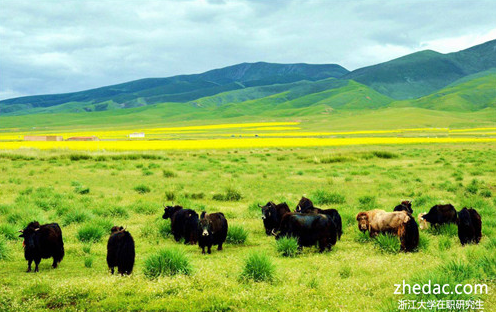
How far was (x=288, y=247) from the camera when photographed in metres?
10.2

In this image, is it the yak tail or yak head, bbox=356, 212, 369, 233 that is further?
yak head, bbox=356, 212, 369, 233

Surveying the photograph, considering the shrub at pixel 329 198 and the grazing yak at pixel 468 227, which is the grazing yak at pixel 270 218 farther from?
the shrub at pixel 329 198

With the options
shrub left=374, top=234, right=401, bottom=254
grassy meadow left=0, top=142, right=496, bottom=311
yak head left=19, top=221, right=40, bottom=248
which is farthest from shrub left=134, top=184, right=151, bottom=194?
shrub left=374, top=234, right=401, bottom=254

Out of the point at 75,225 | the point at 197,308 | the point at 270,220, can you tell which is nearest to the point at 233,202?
the point at 270,220

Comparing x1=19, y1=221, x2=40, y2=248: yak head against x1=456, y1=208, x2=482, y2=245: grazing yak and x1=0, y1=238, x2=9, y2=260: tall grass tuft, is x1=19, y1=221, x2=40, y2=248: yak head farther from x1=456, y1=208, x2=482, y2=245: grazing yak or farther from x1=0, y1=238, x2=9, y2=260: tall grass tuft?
x1=456, y1=208, x2=482, y2=245: grazing yak

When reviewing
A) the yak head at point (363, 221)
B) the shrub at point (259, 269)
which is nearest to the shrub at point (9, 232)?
the shrub at point (259, 269)

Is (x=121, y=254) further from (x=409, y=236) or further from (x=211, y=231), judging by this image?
(x=409, y=236)

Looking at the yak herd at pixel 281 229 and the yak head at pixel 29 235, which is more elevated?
the yak head at pixel 29 235

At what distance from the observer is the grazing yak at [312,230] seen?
33.9 feet

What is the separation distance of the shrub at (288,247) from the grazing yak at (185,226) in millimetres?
3051

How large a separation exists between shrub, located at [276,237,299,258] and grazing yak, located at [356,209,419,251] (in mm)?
2633

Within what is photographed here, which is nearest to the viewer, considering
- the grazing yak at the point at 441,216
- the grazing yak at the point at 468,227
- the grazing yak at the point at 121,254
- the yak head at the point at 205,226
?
the grazing yak at the point at 121,254

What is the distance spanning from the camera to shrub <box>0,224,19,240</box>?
11.8 metres

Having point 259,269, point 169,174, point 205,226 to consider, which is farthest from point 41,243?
point 169,174
